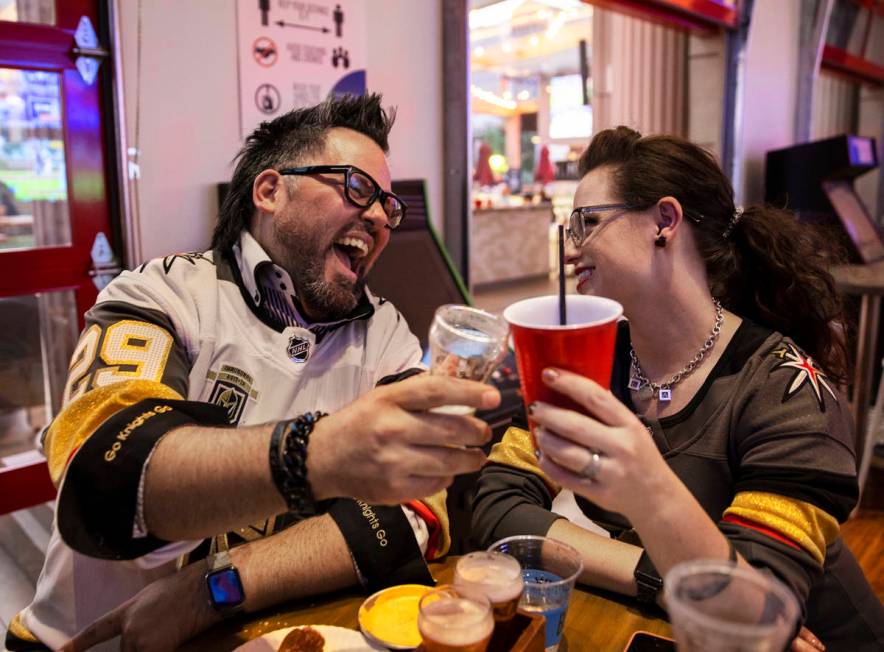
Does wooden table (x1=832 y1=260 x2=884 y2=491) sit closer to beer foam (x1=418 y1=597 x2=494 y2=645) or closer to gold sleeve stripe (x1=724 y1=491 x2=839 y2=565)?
gold sleeve stripe (x1=724 y1=491 x2=839 y2=565)

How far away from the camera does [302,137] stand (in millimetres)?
1921

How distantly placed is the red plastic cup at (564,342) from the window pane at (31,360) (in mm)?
2211

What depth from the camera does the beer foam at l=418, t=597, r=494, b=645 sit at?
892 mm

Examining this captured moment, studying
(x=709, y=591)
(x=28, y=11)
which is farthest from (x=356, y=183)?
(x=28, y=11)

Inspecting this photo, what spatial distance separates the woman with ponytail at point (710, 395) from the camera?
121 centimetres

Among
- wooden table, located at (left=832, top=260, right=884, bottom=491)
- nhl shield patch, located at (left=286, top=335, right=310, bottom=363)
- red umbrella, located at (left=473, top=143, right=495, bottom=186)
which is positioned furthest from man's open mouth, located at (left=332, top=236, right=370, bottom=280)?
red umbrella, located at (left=473, top=143, right=495, bottom=186)

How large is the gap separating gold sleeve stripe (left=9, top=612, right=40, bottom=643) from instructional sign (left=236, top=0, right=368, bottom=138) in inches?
73.7

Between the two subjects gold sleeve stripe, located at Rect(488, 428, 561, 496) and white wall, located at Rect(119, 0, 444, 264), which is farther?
white wall, located at Rect(119, 0, 444, 264)

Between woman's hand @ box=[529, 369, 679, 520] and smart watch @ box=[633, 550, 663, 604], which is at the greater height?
woman's hand @ box=[529, 369, 679, 520]

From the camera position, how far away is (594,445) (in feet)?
2.84

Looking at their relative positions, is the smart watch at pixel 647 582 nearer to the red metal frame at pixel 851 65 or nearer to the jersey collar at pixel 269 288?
the jersey collar at pixel 269 288

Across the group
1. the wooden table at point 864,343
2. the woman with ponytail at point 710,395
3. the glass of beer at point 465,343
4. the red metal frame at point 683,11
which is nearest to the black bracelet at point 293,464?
the glass of beer at point 465,343

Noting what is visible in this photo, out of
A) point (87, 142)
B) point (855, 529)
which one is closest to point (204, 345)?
point (87, 142)

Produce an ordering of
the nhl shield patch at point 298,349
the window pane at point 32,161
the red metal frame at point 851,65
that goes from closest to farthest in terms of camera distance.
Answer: the nhl shield patch at point 298,349
the window pane at point 32,161
the red metal frame at point 851,65
